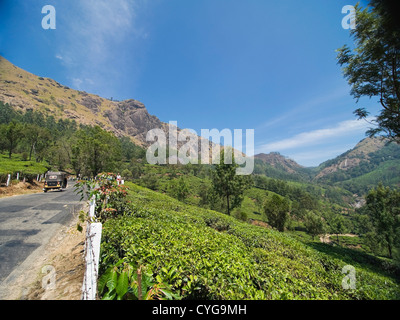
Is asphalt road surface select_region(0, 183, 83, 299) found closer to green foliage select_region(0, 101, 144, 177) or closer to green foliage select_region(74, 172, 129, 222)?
green foliage select_region(74, 172, 129, 222)

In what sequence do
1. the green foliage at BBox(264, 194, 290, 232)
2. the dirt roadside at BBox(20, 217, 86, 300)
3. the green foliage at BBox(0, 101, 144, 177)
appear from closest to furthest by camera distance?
1. the dirt roadside at BBox(20, 217, 86, 300)
2. the green foliage at BBox(0, 101, 144, 177)
3. the green foliage at BBox(264, 194, 290, 232)

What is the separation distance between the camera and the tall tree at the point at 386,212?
20867 mm

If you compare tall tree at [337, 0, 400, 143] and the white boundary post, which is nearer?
the white boundary post

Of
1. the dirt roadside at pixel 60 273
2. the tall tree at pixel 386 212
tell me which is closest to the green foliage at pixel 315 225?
the tall tree at pixel 386 212

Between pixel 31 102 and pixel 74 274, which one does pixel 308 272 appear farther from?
pixel 31 102

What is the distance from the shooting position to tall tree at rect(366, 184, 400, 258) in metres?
20.9

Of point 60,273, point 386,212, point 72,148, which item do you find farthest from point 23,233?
point 386,212

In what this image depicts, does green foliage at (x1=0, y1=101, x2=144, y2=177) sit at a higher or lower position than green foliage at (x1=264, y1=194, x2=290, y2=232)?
higher

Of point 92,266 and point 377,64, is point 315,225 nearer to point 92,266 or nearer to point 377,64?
point 377,64

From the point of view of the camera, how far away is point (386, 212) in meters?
22.0

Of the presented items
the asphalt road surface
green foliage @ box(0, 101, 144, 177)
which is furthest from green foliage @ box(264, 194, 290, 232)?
green foliage @ box(0, 101, 144, 177)
